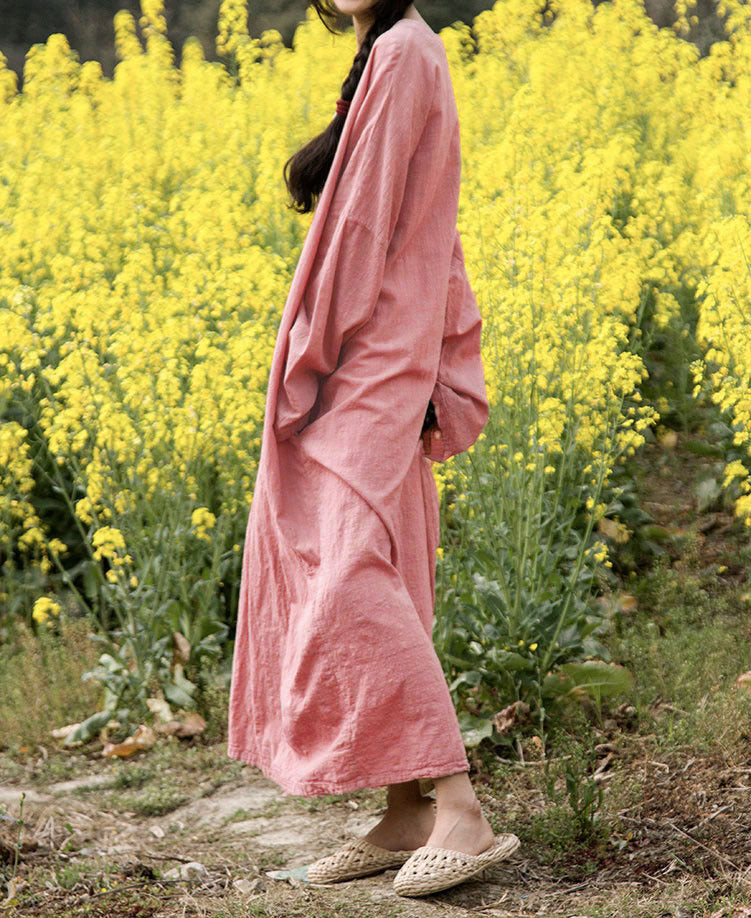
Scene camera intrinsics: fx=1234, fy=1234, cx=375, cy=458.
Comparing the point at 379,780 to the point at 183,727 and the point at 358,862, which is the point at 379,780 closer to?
the point at 358,862

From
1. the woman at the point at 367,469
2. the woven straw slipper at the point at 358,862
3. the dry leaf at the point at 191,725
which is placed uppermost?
the woman at the point at 367,469

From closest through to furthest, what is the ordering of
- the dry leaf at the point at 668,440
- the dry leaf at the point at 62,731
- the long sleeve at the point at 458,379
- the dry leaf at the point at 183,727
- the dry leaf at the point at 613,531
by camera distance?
1. the long sleeve at the point at 458,379
2. the dry leaf at the point at 183,727
3. the dry leaf at the point at 62,731
4. the dry leaf at the point at 613,531
5. the dry leaf at the point at 668,440

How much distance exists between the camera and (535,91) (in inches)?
224

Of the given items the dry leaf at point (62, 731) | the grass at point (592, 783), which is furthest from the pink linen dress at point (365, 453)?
the dry leaf at point (62, 731)

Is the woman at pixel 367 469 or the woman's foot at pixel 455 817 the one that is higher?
the woman at pixel 367 469

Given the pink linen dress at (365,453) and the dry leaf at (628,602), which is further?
the dry leaf at (628,602)

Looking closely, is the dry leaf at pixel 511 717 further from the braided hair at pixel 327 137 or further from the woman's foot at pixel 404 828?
the braided hair at pixel 327 137

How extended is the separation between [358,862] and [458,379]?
3.15ft

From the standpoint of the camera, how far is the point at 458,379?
7.91ft

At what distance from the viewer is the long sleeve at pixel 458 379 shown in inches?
94.1

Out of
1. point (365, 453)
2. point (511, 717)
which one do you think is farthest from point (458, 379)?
point (511, 717)

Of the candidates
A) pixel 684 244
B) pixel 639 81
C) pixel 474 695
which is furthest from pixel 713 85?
pixel 474 695

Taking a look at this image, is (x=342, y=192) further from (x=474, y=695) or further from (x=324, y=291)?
(x=474, y=695)

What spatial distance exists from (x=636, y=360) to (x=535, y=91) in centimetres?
291
